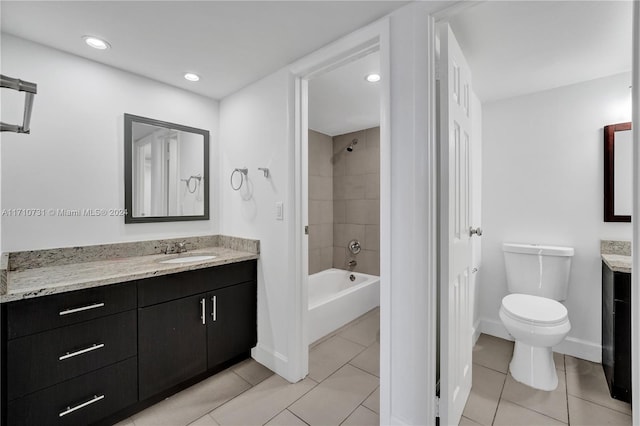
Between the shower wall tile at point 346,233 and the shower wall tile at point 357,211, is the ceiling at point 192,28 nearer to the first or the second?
the shower wall tile at point 357,211

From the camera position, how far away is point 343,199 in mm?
3865

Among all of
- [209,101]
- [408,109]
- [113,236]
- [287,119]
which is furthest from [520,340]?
[209,101]

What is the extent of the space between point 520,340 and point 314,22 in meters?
2.39

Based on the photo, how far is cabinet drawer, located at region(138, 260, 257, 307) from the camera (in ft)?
5.41

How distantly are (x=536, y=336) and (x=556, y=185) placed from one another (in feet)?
4.19

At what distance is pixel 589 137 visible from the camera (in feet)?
7.08

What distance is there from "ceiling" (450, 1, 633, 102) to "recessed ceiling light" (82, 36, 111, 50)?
2.02 m

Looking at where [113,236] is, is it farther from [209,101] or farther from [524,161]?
[524,161]

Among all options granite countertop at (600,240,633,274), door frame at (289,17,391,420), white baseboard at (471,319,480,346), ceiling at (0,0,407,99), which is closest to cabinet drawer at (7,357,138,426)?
door frame at (289,17,391,420)

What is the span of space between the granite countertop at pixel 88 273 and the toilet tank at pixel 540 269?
2.14 metres

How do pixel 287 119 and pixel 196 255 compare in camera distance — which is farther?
pixel 196 255

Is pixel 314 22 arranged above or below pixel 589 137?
above

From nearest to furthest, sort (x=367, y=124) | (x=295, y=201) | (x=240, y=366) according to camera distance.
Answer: (x=295, y=201) < (x=240, y=366) < (x=367, y=124)

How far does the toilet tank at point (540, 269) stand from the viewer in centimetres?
215
